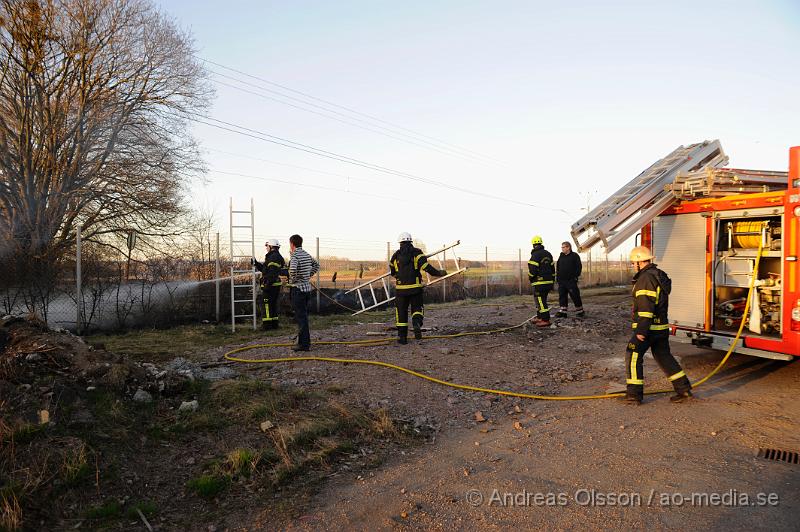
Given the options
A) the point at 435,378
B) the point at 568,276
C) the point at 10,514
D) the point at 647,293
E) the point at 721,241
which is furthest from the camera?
the point at 568,276

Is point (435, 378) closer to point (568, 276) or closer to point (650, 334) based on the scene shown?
point (650, 334)

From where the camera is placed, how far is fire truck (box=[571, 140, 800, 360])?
6.27 metres

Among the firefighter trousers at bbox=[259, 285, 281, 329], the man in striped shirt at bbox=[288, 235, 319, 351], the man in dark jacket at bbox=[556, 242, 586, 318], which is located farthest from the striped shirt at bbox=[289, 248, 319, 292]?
the man in dark jacket at bbox=[556, 242, 586, 318]

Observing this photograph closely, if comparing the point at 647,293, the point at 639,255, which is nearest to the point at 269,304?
the point at 639,255

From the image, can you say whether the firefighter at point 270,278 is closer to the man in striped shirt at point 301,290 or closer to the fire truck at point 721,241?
the man in striped shirt at point 301,290

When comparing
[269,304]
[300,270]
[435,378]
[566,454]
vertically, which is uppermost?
[300,270]

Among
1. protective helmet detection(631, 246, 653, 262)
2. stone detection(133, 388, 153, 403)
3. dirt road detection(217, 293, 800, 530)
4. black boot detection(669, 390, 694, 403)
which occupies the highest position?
protective helmet detection(631, 246, 653, 262)

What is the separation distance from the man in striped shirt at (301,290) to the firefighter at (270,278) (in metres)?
2.59

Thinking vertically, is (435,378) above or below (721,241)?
below

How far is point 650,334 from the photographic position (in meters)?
5.76

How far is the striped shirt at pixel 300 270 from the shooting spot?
8.66 metres

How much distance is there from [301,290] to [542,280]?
540cm

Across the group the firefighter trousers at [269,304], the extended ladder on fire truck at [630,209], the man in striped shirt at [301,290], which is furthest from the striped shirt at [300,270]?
the extended ladder on fire truck at [630,209]

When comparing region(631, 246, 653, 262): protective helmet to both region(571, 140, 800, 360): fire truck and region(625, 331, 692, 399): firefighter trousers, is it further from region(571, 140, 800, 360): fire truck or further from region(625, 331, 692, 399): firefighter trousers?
region(571, 140, 800, 360): fire truck
